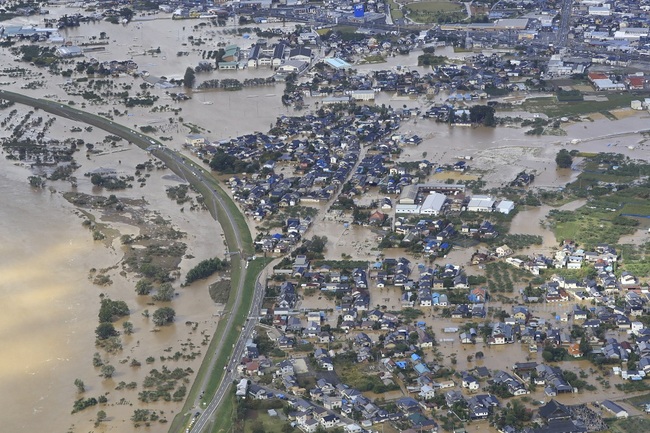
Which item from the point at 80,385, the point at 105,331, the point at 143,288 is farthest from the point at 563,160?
the point at 80,385

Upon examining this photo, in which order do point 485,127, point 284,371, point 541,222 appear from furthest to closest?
point 485,127, point 541,222, point 284,371

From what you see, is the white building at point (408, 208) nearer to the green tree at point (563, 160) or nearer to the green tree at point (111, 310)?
the green tree at point (563, 160)

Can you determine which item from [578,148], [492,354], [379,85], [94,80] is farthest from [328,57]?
[492,354]

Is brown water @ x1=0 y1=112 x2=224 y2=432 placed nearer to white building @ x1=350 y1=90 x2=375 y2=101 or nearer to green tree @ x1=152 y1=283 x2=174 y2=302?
green tree @ x1=152 y1=283 x2=174 y2=302

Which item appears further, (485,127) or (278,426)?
(485,127)

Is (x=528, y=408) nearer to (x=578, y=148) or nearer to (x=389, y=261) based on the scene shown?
(x=389, y=261)

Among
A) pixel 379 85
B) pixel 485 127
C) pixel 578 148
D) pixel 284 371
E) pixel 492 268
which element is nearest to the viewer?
pixel 284 371
